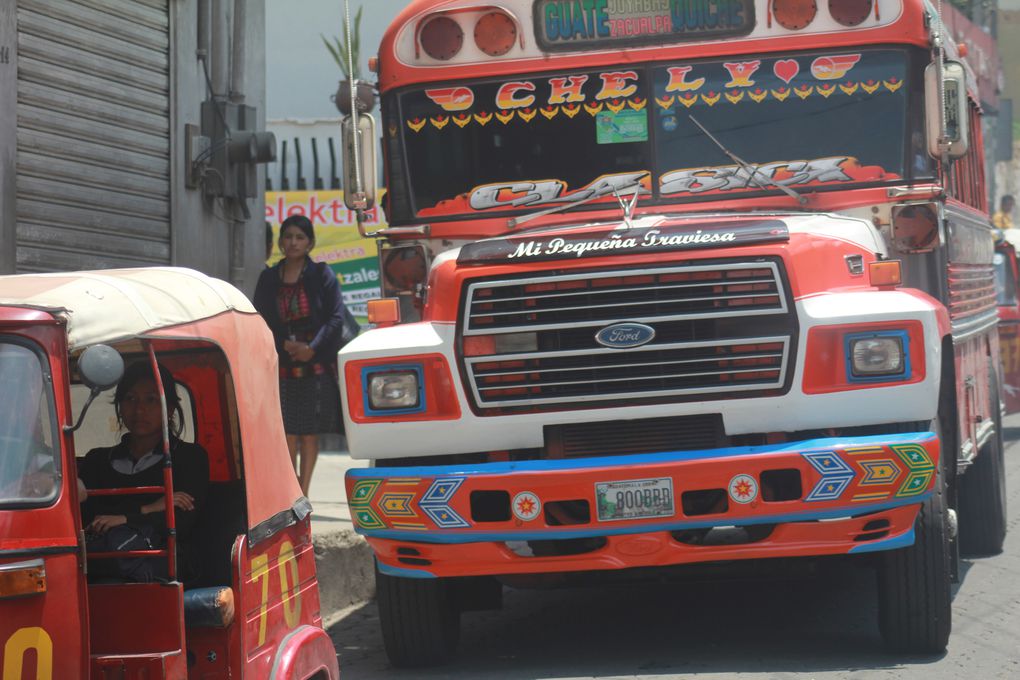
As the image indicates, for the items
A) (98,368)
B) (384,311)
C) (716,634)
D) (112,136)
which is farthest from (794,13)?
(112,136)

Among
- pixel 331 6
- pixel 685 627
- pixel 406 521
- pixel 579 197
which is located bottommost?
pixel 685 627

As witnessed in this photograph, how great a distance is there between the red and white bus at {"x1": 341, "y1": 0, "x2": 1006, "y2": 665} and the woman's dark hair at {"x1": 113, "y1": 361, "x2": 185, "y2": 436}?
1282mm

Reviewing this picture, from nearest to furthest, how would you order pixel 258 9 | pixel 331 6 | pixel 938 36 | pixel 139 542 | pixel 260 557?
pixel 139 542 → pixel 260 557 → pixel 938 36 → pixel 258 9 → pixel 331 6

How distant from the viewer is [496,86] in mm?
7977

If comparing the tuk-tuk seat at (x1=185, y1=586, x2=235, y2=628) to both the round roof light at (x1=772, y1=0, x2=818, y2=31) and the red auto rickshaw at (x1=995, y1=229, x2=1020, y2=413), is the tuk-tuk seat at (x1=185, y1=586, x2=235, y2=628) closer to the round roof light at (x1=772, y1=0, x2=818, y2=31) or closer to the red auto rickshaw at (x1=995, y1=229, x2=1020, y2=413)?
the round roof light at (x1=772, y1=0, x2=818, y2=31)

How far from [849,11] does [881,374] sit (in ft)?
6.41

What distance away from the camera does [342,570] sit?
30.3 ft

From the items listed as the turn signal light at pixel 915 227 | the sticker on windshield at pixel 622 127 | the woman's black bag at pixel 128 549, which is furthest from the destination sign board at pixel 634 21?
the woman's black bag at pixel 128 549

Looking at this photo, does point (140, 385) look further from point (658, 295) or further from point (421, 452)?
point (658, 295)

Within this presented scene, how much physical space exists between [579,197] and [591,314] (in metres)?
1.15

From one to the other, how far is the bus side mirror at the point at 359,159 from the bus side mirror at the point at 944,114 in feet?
8.11

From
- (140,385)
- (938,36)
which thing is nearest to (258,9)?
(938,36)

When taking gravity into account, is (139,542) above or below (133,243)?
below

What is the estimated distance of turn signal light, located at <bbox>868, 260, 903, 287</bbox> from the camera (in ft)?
22.2
